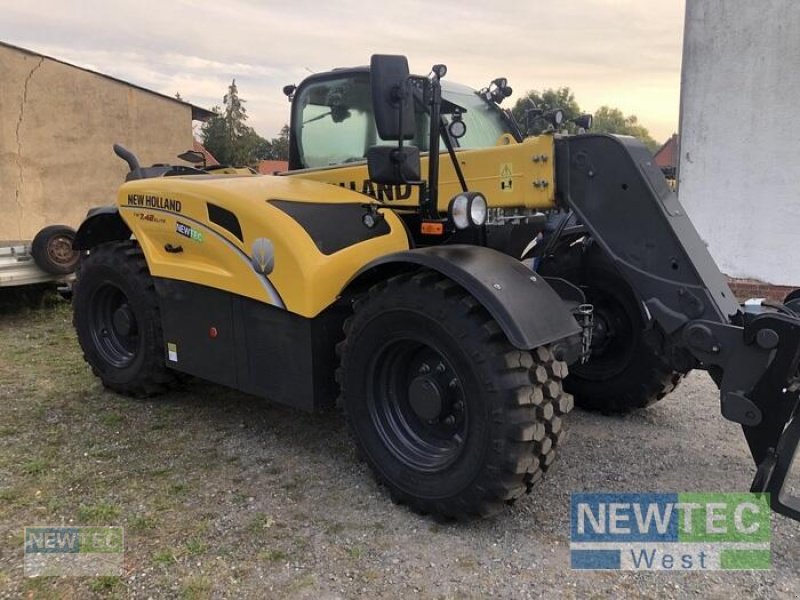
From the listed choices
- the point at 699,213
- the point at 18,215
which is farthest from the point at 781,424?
the point at 18,215

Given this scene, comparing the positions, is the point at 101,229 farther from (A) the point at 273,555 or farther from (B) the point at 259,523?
(A) the point at 273,555

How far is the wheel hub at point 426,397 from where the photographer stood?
10.4 ft

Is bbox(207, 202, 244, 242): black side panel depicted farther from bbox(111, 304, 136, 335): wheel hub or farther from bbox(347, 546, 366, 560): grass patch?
bbox(347, 546, 366, 560): grass patch

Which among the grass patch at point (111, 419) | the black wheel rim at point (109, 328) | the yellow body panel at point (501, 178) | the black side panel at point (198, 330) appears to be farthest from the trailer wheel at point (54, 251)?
the yellow body panel at point (501, 178)

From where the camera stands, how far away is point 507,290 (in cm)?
293

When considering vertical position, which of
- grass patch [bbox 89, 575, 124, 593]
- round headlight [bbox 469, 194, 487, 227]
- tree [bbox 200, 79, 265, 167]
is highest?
tree [bbox 200, 79, 265, 167]

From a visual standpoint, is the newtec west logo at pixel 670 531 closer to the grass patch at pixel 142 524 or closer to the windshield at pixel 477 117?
the grass patch at pixel 142 524

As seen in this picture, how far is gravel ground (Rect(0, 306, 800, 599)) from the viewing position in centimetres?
272

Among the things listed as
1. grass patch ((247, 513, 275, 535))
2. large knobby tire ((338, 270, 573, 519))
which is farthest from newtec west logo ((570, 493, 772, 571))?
grass patch ((247, 513, 275, 535))

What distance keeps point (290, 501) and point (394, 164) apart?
1.74 m

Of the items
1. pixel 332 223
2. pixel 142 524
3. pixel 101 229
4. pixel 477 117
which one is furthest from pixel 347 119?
pixel 142 524

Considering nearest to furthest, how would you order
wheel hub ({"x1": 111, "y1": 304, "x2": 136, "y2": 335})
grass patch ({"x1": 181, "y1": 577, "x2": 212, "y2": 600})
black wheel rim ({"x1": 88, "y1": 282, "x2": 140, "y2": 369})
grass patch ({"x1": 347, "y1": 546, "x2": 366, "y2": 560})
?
grass patch ({"x1": 181, "y1": 577, "x2": 212, "y2": 600}), grass patch ({"x1": 347, "y1": 546, "x2": 366, "y2": 560}), wheel hub ({"x1": 111, "y1": 304, "x2": 136, "y2": 335}), black wheel rim ({"x1": 88, "y1": 282, "x2": 140, "y2": 369})

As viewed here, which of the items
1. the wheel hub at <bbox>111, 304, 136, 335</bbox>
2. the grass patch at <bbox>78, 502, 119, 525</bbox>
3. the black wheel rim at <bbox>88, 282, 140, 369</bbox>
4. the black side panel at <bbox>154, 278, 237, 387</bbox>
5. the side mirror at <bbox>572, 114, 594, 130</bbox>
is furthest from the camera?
the black wheel rim at <bbox>88, 282, 140, 369</bbox>

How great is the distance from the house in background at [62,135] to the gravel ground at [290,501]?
7410mm
